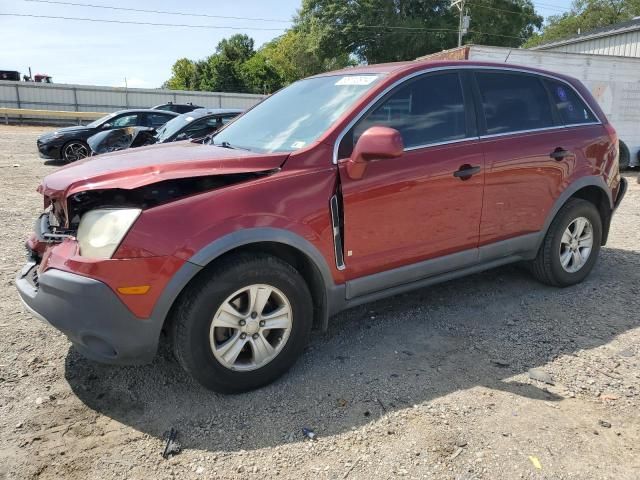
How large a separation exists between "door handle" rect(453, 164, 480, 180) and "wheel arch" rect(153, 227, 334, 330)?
1.21 m

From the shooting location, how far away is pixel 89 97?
29.6 meters

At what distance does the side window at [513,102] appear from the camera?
12.9 feet

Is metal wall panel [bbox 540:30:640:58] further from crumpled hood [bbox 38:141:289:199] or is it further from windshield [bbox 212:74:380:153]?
crumpled hood [bbox 38:141:289:199]

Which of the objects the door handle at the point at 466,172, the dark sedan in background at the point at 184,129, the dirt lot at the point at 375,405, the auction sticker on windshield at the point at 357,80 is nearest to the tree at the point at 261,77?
the dark sedan in background at the point at 184,129

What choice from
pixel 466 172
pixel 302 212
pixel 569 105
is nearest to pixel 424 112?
pixel 466 172

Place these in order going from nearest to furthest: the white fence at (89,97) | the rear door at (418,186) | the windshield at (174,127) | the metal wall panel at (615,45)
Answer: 1. the rear door at (418,186)
2. the windshield at (174,127)
3. the metal wall panel at (615,45)
4. the white fence at (89,97)

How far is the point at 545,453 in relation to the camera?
8.29 feet

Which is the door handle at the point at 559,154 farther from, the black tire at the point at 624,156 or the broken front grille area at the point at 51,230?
the black tire at the point at 624,156

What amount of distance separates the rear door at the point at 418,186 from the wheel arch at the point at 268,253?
219mm

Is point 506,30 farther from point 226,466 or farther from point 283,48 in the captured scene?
point 226,466

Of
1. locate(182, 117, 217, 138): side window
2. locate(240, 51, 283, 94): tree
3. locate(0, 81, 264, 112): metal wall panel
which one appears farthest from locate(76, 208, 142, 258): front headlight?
locate(240, 51, 283, 94): tree

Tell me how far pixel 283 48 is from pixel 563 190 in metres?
51.8

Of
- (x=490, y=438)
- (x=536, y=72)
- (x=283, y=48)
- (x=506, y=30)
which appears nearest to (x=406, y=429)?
(x=490, y=438)

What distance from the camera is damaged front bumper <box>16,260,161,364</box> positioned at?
254cm
